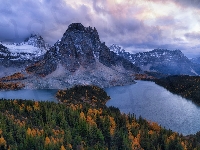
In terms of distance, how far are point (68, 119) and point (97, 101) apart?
2980 inches

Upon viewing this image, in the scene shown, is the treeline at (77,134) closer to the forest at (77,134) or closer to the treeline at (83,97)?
the forest at (77,134)

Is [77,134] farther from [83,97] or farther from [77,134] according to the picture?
[83,97]

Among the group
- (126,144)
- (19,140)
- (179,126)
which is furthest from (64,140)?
(179,126)

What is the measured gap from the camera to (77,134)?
6381 centimetres

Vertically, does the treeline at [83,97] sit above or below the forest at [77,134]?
above

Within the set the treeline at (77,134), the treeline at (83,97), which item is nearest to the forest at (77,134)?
the treeline at (77,134)

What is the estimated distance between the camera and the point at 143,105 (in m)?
136

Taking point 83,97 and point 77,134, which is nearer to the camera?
point 77,134

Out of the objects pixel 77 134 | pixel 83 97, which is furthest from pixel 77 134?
pixel 83 97

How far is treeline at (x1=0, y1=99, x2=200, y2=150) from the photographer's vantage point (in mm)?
53031

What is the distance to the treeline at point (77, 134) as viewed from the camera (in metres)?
53.0

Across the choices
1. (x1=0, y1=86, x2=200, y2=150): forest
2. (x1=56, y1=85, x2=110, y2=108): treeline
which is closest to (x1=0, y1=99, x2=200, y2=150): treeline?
(x1=0, y1=86, x2=200, y2=150): forest

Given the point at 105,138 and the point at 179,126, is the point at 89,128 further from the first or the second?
the point at 179,126

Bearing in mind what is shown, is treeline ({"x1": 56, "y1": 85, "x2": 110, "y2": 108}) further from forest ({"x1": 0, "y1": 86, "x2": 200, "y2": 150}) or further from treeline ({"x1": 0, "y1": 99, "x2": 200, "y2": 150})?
treeline ({"x1": 0, "y1": 99, "x2": 200, "y2": 150})
